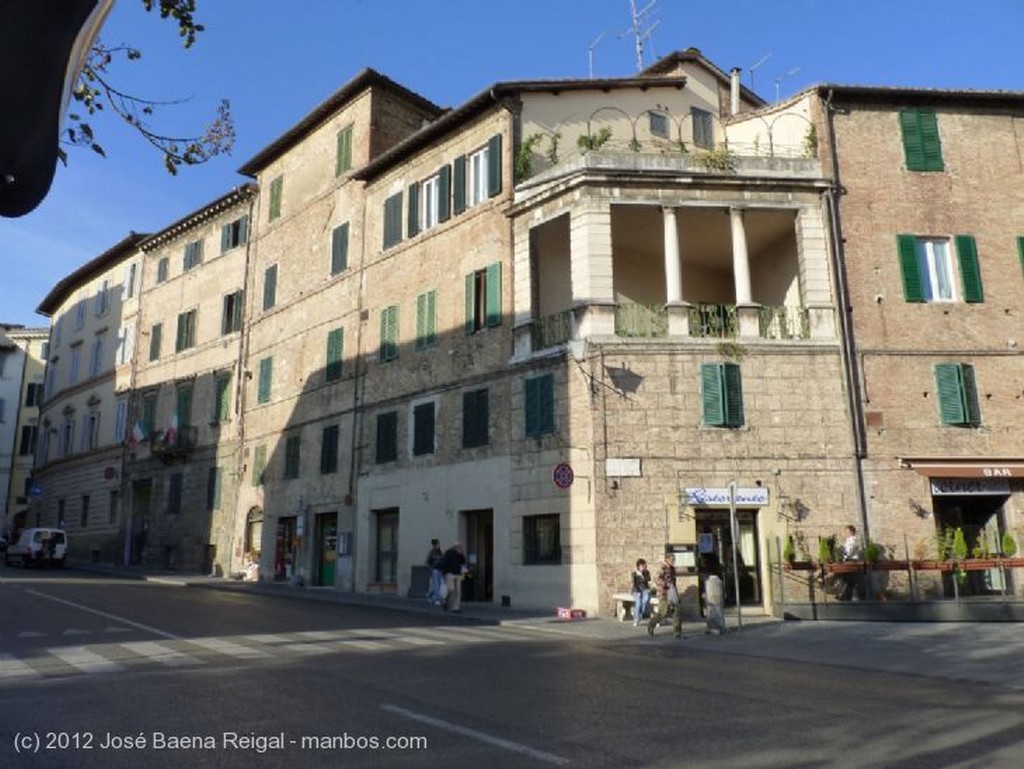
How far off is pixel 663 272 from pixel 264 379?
1576 centimetres

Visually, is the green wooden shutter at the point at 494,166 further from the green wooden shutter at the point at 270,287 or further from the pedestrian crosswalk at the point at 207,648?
the pedestrian crosswalk at the point at 207,648

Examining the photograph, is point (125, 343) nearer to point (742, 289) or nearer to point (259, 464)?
point (259, 464)

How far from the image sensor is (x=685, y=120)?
23781mm

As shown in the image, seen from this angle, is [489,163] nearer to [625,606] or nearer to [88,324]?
[625,606]

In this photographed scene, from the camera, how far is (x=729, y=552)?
60.8 ft

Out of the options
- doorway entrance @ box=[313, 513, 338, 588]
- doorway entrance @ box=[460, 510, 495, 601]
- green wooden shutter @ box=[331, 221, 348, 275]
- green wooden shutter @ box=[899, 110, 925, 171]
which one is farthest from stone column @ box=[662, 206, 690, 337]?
doorway entrance @ box=[313, 513, 338, 588]

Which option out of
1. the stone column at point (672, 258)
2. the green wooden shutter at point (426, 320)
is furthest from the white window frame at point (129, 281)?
the stone column at point (672, 258)

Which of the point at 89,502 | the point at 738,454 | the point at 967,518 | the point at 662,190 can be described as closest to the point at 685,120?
the point at 662,190

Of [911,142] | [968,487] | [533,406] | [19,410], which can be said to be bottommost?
[968,487]

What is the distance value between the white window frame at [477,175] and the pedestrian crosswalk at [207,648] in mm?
12621

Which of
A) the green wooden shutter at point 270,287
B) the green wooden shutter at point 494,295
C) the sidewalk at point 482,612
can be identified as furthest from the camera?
the green wooden shutter at point 270,287

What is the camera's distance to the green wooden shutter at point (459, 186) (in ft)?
76.4

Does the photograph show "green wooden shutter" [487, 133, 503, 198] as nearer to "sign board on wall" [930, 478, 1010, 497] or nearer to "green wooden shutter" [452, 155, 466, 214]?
"green wooden shutter" [452, 155, 466, 214]

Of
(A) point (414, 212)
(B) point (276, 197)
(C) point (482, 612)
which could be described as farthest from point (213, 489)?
(C) point (482, 612)
